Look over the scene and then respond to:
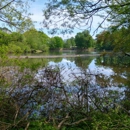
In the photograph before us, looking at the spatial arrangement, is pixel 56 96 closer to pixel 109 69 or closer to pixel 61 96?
pixel 61 96

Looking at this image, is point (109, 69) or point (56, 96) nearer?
point (56, 96)

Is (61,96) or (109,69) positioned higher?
(61,96)

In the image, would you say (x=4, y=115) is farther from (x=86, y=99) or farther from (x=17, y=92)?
(x=86, y=99)

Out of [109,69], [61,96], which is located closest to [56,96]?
[61,96]

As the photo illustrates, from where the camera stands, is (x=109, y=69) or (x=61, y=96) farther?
(x=109, y=69)

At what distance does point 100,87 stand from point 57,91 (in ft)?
5.06

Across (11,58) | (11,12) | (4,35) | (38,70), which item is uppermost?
(11,12)

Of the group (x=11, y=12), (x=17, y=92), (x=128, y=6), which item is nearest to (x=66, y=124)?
(x=17, y=92)

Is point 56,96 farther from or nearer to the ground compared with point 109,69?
farther from the ground

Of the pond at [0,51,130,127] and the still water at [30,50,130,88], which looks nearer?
A: the pond at [0,51,130,127]

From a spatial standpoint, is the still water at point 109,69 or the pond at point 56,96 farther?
the still water at point 109,69

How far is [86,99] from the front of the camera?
549 centimetres

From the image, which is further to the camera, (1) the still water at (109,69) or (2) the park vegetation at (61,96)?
(1) the still water at (109,69)

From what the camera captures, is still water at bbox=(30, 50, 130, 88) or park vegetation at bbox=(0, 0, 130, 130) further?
still water at bbox=(30, 50, 130, 88)
